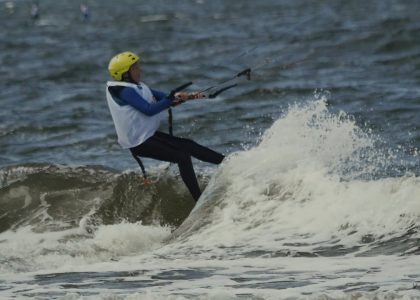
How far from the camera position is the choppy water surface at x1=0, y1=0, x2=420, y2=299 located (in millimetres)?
9367

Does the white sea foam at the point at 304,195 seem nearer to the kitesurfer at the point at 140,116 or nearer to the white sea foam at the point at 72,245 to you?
the kitesurfer at the point at 140,116

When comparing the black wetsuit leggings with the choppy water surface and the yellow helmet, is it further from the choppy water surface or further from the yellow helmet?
the yellow helmet

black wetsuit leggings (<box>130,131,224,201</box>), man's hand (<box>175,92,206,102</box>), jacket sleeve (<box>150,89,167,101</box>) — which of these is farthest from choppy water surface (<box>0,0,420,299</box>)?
man's hand (<box>175,92,206,102</box>)

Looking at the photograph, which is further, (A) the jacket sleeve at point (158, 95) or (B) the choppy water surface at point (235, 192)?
(A) the jacket sleeve at point (158, 95)

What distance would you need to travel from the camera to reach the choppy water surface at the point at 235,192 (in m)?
9.37

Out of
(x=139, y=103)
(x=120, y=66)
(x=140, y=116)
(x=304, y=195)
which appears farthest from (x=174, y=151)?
(x=304, y=195)

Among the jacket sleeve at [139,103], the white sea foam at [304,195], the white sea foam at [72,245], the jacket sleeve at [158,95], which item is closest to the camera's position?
the white sea foam at [304,195]

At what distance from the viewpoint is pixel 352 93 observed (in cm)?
2161

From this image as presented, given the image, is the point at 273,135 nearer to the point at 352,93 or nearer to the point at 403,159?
the point at 403,159

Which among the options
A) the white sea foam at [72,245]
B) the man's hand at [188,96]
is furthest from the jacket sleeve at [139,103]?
the white sea foam at [72,245]

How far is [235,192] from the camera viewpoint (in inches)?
478

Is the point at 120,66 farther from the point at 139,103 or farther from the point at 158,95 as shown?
the point at 158,95

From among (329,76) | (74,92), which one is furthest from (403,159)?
(74,92)

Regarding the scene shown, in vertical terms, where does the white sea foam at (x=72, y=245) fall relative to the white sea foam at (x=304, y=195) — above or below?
below
